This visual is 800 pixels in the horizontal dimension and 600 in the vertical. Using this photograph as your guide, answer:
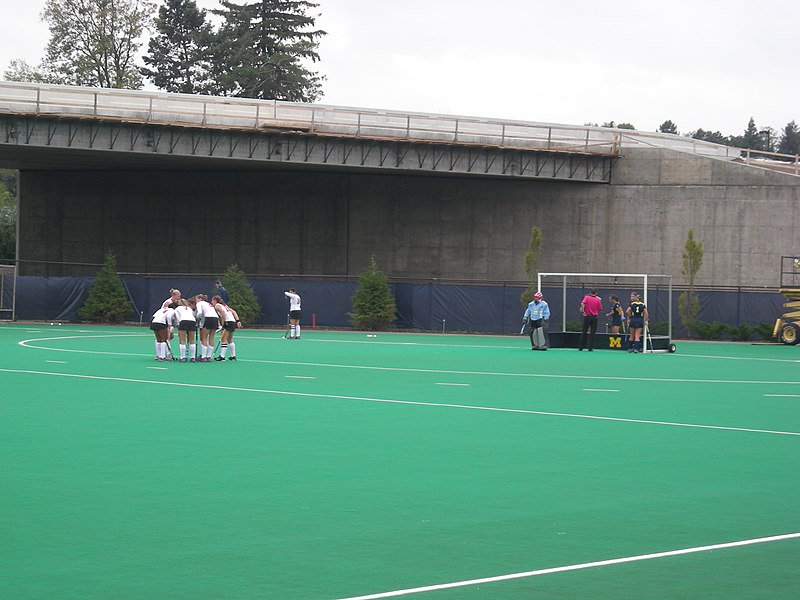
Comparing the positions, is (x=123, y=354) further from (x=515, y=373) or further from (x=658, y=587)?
(x=658, y=587)

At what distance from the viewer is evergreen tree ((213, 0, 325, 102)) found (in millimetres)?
92875

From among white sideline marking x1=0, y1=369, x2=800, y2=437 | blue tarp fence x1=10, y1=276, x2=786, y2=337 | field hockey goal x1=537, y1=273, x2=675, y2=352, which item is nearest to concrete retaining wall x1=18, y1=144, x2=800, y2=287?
field hockey goal x1=537, y1=273, x2=675, y2=352

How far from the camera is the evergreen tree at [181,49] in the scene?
9944 cm

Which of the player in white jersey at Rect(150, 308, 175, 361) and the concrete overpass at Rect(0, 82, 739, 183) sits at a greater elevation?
the concrete overpass at Rect(0, 82, 739, 183)

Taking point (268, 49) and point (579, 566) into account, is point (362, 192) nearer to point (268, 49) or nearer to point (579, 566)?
point (268, 49)

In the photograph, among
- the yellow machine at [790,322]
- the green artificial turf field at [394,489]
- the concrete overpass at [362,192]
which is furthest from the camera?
the concrete overpass at [362,192]

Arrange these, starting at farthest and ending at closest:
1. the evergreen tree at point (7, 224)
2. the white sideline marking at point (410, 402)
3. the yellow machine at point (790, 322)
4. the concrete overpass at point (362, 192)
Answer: the evergreen tree at point (7, 224), the concrete overpass at point (362, 192), the yellow machine at point (790, 322), the white sideline marking at point (410, 402)

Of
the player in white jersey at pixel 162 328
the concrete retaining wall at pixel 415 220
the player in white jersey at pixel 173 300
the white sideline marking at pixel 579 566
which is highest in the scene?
the concrete retaining wall at pixel 415 220

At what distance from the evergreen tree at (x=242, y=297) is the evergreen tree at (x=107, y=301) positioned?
207 inches

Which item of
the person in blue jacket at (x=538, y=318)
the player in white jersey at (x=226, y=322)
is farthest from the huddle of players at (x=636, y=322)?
the player in white jersey at (x=226, y=322)

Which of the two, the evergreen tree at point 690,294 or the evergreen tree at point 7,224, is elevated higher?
the evergreen tree at point 7,224

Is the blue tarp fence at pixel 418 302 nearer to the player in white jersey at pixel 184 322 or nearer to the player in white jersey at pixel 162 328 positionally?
the player in white jersey at pixel 184 322

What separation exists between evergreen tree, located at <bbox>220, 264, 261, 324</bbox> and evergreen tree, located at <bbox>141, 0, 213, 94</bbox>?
46.0 meters

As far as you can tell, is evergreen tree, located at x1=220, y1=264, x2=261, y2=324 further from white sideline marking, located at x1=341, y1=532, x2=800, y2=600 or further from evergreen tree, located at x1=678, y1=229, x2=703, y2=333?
white sideline marking, located at x1=341, y1=532, x2=800, y2=600
